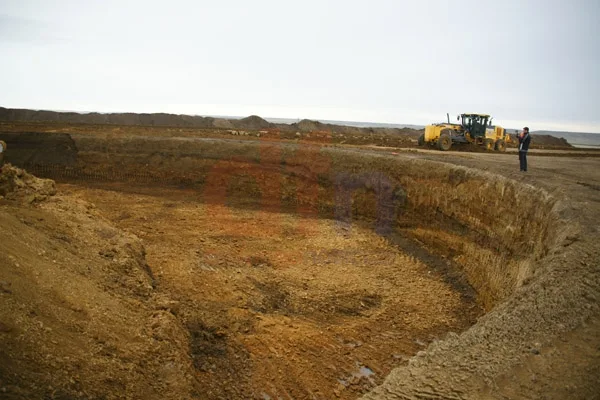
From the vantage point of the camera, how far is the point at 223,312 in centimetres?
738

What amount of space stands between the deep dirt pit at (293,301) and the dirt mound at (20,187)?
258cm

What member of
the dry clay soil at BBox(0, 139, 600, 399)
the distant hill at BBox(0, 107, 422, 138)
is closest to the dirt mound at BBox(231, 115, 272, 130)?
the distant hill at BBox(0, 107, 422, 138)

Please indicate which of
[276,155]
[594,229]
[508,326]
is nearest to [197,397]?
[508,326]

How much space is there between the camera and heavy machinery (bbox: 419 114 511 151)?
76.7ft

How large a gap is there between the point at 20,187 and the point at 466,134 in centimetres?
2240

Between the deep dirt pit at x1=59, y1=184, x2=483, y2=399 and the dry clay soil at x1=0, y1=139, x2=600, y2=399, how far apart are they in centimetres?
3

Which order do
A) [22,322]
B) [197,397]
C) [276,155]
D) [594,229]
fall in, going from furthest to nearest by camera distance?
[276,155]
[594,229]
[197,397]
[22,322]

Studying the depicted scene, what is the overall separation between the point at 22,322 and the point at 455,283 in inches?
344

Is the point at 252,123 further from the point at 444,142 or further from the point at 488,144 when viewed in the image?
the point at 488,144

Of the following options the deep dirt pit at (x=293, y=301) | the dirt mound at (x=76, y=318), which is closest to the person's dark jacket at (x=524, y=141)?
the deep dirt pit at (x=293, y=301)

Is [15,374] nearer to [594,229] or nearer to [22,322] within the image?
[22,322]

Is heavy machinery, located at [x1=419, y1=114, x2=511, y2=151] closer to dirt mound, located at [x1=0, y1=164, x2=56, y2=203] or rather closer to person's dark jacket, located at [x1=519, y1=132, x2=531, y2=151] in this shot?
person's dark jacket, located at [x1=519, y1=132, x2=531, y2=151]

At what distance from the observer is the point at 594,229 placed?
6.25m

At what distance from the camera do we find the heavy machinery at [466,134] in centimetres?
2338
